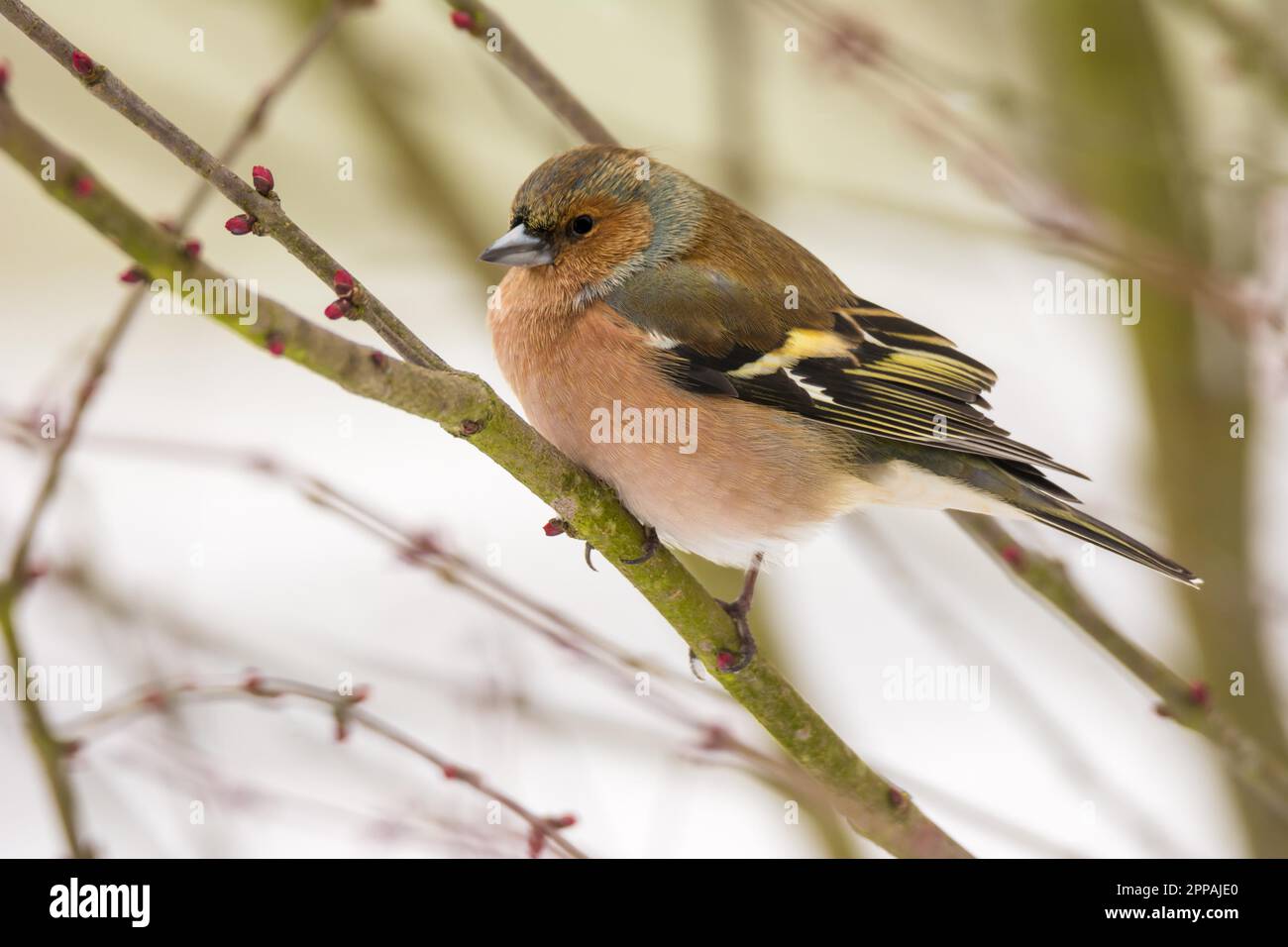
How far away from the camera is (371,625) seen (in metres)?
3.85

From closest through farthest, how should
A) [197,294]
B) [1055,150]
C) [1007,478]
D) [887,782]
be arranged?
[197,294] → [887,782] → [1007,478] → [1055,150]

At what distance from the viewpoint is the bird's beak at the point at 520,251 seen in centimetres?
275

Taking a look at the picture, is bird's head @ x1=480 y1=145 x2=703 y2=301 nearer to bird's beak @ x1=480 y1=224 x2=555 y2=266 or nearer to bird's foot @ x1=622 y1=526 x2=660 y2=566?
bird's beak @ x1=480 y1=224 x2=555 y2=266

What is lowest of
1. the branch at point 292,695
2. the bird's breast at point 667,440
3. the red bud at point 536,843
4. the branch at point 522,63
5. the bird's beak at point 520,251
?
the red bud at point 536,843

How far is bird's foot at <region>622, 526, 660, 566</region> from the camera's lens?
7.25ft

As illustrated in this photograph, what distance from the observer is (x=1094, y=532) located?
8.43 ft

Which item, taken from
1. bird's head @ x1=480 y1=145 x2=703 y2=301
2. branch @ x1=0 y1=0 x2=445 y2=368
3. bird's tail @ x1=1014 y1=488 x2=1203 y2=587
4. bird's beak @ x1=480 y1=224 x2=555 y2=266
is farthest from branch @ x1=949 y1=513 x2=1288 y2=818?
branch @ x1=0 y1=0 x2=445 y2=368

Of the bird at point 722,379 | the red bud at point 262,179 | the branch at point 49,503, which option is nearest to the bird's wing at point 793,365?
the bird at point 722,379

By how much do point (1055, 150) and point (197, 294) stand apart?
10.2 feet

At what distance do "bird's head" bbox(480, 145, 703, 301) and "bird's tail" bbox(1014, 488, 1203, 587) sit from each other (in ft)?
3.34

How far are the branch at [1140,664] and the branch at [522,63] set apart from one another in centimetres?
127

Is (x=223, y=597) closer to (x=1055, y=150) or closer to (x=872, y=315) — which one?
(x=872, y=315)

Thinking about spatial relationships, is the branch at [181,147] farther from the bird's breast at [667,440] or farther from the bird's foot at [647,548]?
the bird's breast at [667,440]
